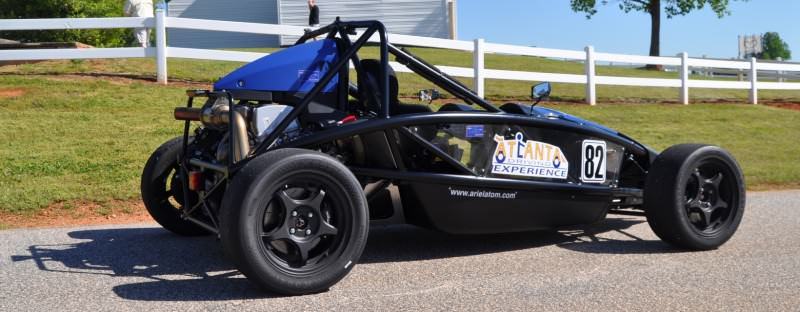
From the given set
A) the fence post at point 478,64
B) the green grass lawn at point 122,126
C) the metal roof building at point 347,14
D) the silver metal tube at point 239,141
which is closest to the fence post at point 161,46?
the green grass lawn at point 122,126

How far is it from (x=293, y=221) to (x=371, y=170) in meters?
0.72

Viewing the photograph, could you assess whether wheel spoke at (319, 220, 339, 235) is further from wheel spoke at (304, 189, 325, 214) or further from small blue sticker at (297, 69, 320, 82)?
small blue sticker at (297, 69, 320, 82)

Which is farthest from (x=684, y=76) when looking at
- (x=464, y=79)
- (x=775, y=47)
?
(x=775, y=47)

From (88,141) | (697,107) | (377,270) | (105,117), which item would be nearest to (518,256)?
(377,270)

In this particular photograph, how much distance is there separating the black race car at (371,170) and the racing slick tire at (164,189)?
0.01 meters

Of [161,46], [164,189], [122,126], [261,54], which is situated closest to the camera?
[164,189]

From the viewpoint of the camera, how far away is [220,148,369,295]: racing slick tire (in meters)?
4.49

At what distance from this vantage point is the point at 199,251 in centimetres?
579

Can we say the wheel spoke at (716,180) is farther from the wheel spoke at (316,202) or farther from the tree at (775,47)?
the tree at (775,47)

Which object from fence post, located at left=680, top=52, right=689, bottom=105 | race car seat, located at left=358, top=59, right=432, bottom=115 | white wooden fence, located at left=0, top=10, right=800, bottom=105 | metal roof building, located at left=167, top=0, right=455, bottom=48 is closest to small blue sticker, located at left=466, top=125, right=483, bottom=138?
race car seat, located at left=358, top=59, right=432, bottom=115

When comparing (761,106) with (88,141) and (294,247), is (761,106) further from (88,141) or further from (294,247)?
(294,247)

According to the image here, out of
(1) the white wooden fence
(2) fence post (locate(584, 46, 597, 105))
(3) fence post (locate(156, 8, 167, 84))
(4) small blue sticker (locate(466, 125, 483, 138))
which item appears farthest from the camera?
(2) fence post (locate(584, 46, 597, 105))

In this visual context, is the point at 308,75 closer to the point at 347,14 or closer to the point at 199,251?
the point at 199,251

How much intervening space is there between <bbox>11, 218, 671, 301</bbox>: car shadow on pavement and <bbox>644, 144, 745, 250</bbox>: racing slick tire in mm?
253
